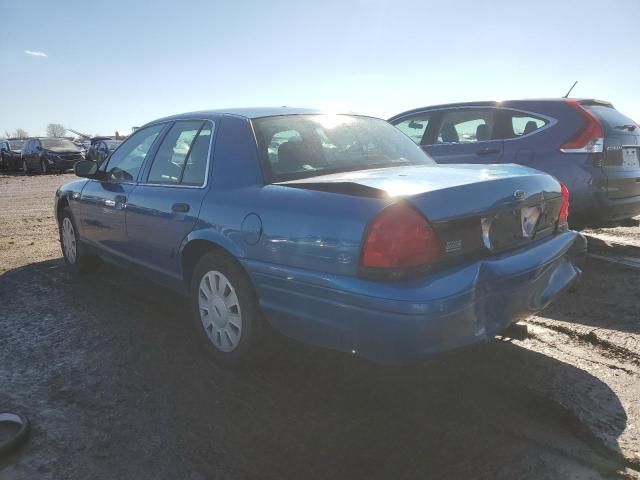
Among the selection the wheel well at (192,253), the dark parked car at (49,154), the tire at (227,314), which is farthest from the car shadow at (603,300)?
the dark parked car at (49,154)

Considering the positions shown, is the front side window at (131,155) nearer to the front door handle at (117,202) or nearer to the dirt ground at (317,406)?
the front door handle at (117,202)

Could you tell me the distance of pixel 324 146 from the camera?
323 centimetres

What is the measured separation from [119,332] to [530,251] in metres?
2.78

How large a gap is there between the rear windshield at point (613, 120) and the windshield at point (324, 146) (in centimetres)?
247

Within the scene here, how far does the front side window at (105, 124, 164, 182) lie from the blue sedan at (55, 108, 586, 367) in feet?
0.53

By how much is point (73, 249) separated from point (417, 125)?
423 cm

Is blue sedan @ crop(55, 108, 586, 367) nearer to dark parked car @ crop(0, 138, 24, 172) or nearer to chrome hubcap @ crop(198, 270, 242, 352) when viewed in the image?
chrome hubcap @ crop(198, 270, 242, 352)

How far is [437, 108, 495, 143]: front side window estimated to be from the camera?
5.82 metres

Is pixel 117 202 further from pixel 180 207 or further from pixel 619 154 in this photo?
pixel 619 154

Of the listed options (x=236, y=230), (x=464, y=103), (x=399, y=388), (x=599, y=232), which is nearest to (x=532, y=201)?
(x=399, y=388)

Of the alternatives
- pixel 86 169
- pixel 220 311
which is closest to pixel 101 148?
pixel 86 169

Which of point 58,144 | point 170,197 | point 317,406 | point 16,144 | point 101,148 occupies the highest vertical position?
point 16,144

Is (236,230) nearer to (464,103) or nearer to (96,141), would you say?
(464,103)

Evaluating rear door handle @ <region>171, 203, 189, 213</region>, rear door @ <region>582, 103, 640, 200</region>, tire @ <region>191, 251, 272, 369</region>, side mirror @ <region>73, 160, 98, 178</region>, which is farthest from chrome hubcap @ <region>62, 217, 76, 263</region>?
rear door @ <region>582, 103, 640, 200</region>
